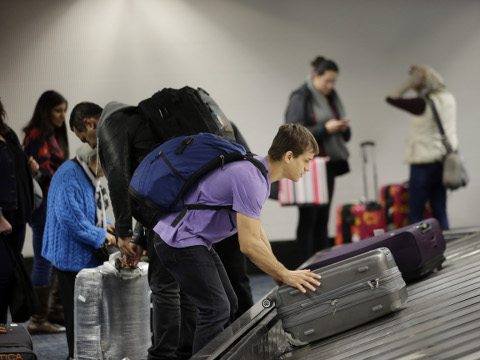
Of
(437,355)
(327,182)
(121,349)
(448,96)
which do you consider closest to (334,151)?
(327,182)

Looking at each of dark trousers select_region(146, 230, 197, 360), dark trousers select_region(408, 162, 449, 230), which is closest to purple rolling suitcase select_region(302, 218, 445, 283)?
dark trousers select_region(146, 230, 197, 360)

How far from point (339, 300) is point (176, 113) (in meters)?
1.00

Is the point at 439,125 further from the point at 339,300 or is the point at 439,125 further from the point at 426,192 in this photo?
the point at 339,300

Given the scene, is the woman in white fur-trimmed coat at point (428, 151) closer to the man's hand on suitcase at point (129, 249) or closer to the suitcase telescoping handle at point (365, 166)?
the suitcase telescoping handle at point (365, 166)

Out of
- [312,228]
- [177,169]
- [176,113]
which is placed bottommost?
[312,228]

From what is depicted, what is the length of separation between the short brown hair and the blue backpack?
0.10 m

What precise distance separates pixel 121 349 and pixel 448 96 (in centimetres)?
382

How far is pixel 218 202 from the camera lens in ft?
8.77

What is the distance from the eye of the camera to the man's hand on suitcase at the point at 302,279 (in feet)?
9.07

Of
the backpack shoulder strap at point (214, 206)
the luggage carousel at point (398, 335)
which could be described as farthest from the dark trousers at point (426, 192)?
the backpack shoulder strap at point (214, 206)

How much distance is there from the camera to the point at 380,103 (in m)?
7.48

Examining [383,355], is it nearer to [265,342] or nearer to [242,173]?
Answer: [265,342]

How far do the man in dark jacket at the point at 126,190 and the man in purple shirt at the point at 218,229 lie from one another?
1.45 ft

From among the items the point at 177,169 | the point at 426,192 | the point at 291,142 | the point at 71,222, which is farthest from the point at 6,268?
the point at 426,192
